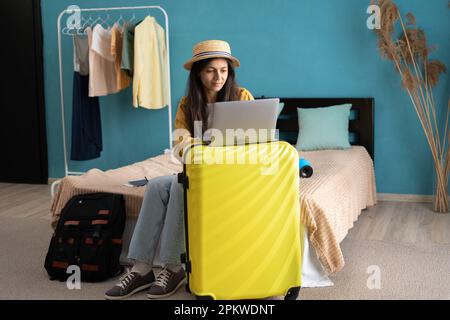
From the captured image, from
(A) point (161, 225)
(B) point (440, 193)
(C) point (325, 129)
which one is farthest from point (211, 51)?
(B) point (440, 193)

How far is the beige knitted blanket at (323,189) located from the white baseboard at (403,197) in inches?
7.9

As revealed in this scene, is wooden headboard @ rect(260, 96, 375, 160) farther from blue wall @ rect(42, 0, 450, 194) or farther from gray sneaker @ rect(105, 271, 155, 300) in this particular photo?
gray sneaker @ rect(105, 271, 155, 300)

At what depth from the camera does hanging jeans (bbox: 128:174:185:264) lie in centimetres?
290

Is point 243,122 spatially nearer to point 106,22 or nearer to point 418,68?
point 418,68

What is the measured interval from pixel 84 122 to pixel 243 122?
2.89m

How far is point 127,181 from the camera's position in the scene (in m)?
3.58

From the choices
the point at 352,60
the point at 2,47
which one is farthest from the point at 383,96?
the point at 2,47

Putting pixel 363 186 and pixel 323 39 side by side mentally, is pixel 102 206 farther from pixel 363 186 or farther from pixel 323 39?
pixel 323 39

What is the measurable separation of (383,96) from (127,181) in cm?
216

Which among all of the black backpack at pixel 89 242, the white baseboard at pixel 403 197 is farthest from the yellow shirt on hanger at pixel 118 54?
the white baseboard at pixel 403 197

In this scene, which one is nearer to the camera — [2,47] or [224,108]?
[224,108]

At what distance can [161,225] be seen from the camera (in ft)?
9.77

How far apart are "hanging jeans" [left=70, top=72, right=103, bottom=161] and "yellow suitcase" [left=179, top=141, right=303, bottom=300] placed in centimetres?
285

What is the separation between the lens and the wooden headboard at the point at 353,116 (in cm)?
471
